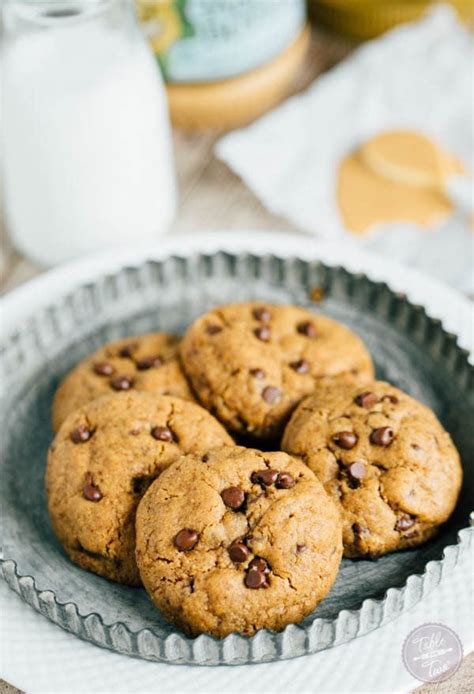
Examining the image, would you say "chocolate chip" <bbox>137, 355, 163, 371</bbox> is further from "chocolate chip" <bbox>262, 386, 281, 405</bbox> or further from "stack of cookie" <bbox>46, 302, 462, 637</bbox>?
"chocolate chip" <bbox>262, 386, 281, 405</bbox>

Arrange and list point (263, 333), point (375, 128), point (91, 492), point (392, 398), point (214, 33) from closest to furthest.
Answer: point (91, 492), point (392, 398), point (263, 333), point (214, 33), point (375, 128)

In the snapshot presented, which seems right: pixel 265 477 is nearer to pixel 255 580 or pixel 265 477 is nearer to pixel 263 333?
pixel 255 580

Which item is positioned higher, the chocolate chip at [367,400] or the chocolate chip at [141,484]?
the chocolate chip at [367,400]

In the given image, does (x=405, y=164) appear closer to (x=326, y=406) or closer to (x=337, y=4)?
(x=337, y=4)

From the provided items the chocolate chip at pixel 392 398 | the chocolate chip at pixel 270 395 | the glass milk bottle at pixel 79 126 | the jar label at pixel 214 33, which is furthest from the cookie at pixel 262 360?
the jar label at pixel 214 33

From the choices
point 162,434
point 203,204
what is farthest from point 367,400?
point 203,204

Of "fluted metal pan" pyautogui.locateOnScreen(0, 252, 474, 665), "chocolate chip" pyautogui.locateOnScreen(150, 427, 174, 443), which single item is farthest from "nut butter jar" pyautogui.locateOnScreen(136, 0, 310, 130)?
"chocolate chip" pyautogui.locateOnScreen(150, 427, 174, 443)

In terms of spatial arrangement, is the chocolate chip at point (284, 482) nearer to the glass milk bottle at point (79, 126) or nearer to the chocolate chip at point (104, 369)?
the chocolate chip at point (104, 369)
